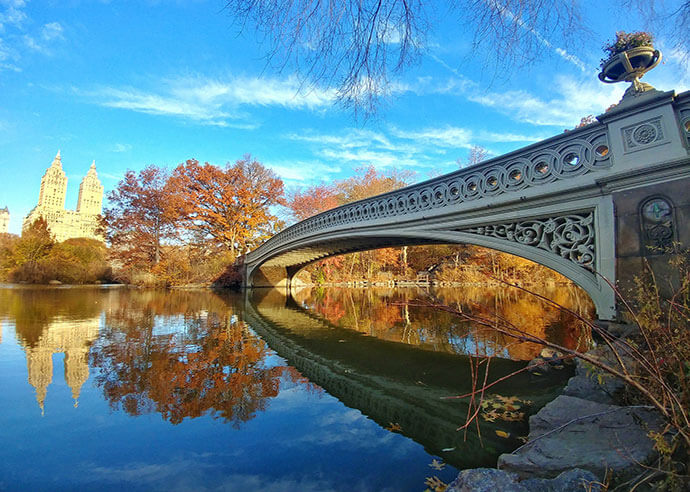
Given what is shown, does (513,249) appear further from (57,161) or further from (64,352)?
(57,161)

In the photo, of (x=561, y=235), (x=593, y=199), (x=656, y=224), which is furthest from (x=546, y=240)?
(x=656, y=224)

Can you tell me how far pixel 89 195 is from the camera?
9612 centimetres

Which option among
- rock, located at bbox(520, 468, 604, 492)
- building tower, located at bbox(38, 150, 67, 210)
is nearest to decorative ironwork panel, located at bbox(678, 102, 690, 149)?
rock, located at bbox(520, 468, 604, 492)

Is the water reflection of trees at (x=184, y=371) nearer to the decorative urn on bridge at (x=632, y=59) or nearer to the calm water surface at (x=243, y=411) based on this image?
the calm water surface at (x=243, y=411)

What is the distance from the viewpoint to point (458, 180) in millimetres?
6188

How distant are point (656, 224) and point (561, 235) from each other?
3.71 ft

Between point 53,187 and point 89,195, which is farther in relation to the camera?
point 89,195

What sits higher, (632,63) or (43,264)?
(632,63)

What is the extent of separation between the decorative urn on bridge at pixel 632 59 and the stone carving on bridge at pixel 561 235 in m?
1.64

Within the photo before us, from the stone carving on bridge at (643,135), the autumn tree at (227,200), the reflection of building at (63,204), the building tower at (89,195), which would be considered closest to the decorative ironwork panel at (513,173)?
the stone carving on bridge at (643,135)

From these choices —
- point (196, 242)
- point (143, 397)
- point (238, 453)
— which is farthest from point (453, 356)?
point (196, 242)

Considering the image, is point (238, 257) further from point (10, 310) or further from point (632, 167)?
point (632, 167)

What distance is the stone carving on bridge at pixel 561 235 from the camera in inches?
167

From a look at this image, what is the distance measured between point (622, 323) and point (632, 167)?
6.01ft
